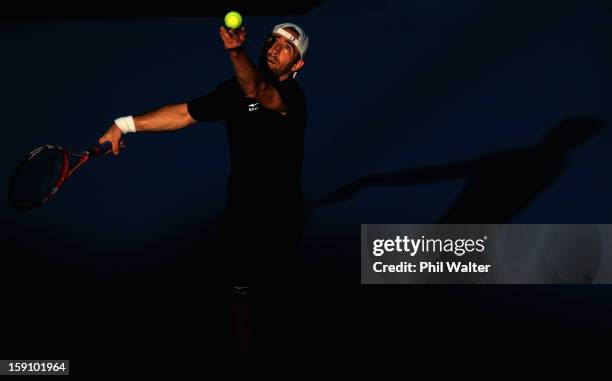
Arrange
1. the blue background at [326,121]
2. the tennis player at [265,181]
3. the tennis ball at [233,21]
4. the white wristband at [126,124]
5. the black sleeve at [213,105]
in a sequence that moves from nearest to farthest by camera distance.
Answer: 1. the tennis ball at [233,21]
2. the tennis player at [265,181]
3. the black sleeve at [213,105]
4. the white wristband at [126,124]
5. the blue background at [326,121]

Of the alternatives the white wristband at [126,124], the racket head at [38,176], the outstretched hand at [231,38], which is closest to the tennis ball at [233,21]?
the outstretched hand at [231,38]

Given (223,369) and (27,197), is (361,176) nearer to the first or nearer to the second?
(223,369)

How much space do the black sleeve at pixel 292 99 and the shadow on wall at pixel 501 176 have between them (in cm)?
157

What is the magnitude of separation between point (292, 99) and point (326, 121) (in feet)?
5.53

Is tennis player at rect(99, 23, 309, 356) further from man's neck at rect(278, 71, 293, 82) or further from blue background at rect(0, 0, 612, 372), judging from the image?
blue background at rect(0, 0, 612, 372)

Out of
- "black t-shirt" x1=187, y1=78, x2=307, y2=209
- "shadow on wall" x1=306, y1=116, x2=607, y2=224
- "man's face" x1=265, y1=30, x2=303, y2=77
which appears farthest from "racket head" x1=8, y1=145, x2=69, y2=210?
"shadow on wall" x1=306, y1=116, x2=607, y2=224

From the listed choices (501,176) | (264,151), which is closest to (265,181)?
(264,151)

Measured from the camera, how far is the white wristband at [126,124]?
10.6 ft

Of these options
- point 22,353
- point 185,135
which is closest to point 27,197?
point 22,353

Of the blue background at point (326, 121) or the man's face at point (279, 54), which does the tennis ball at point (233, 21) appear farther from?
the blue background at point (326, 121)

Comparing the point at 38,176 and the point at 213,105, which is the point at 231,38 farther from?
the point at 38,176

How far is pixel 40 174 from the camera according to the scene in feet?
11.2

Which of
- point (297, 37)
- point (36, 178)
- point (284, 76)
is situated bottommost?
point (36, 178)

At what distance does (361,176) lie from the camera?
447 cm
